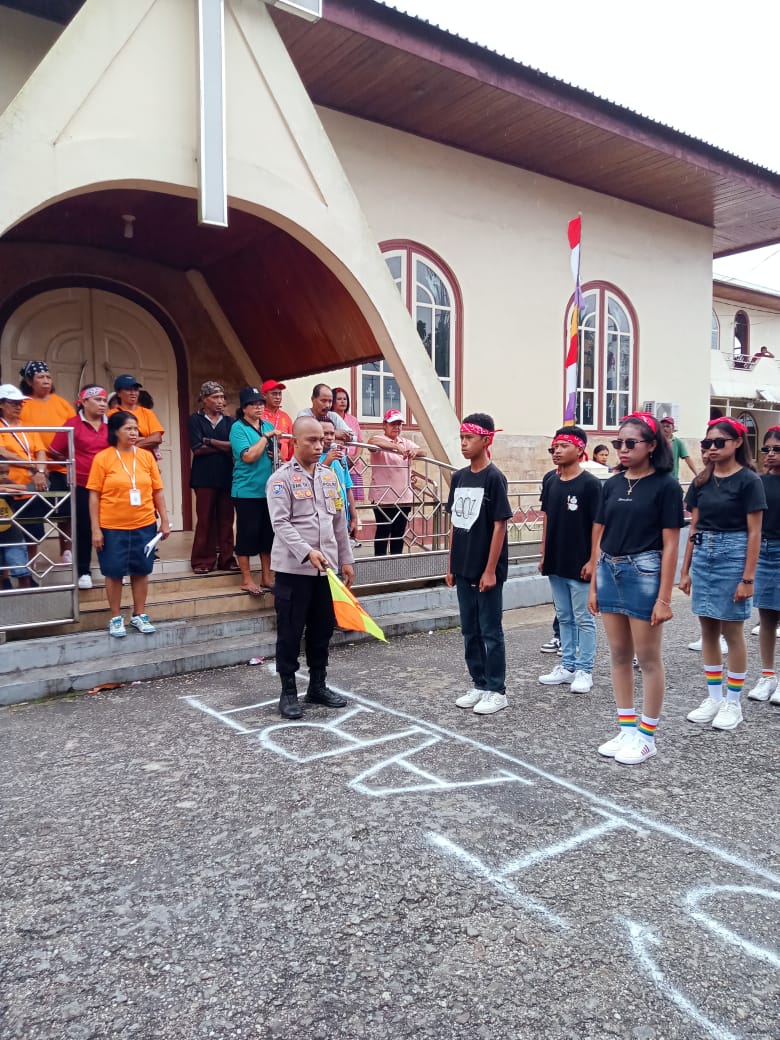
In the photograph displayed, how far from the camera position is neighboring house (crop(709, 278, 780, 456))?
72.2 ft

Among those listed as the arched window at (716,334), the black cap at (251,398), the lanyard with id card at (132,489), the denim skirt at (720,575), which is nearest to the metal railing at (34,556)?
the lanyard with id card at (132,489)

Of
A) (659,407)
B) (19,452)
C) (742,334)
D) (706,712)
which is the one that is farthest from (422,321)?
(742,334)

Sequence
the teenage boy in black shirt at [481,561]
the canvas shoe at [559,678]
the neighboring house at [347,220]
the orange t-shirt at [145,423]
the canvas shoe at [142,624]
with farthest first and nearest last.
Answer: the orange t-shirt at [145,423] → the neighboring house at [347,220] → the canvas shoe at [142,624] → the canvas shoe at [559,678] → the teenage boy in black shirt at [481,561]

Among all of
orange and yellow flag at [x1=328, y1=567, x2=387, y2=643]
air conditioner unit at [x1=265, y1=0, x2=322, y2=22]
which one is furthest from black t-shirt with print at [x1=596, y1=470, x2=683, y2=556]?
air conditioner unit at [x1=265, y1=0, x2=322, y2=22]

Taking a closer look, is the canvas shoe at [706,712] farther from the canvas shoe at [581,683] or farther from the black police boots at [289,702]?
the black police boots at [289,702]

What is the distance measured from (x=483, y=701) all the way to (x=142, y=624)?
2880 millimetres

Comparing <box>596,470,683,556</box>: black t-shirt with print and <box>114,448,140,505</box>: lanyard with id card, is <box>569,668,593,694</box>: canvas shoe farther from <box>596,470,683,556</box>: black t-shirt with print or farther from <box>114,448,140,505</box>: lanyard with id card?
<box>114,448,140,505</box>: lanyard with id card

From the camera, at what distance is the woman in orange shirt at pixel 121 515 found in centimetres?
563

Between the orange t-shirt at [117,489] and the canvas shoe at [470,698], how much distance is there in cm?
287

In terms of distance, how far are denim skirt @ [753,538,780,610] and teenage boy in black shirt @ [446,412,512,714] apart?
6.20ft

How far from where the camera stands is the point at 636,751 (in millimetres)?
3941

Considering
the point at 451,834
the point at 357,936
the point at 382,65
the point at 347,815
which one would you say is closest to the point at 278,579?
the point at 347,815

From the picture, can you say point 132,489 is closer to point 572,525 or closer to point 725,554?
point 572,525

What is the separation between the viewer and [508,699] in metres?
5.12
